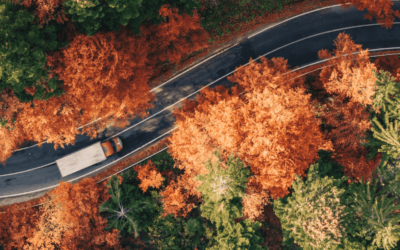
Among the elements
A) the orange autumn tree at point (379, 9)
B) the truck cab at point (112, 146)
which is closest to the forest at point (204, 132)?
the orange autumn tree at point (379, 9)

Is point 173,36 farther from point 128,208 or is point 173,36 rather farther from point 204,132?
point 128,208

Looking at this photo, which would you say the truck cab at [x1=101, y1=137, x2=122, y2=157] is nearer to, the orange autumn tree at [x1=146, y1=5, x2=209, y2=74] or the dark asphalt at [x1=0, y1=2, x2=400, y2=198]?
the dark asphalt at [x1=0, y1=2, x2=400, y2=198]

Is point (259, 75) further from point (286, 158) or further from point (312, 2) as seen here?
point (312, 2)

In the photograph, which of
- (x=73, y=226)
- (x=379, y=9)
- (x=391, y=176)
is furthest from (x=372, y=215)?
(x=73, y=226)

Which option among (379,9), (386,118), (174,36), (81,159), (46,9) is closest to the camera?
(46,9)

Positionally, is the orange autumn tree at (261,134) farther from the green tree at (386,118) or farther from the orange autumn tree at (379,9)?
the orange autumn tree at (379,9)

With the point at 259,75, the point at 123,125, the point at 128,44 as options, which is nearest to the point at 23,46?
the point at 128,44

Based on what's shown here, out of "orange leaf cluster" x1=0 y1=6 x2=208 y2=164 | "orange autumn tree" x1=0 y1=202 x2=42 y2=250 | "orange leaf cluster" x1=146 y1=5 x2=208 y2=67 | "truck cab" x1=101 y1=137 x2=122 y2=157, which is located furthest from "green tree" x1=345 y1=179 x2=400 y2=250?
"orange autumn tree" x1=0 y1=202 x2=42 y2=250
